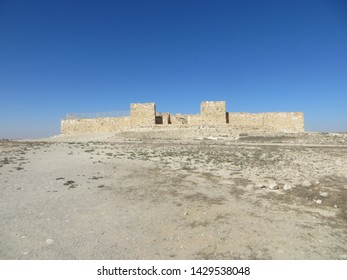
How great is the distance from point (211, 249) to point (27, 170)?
334 inches

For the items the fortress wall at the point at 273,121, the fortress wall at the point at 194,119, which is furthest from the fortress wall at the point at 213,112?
the fortress wall at the point at 273,121

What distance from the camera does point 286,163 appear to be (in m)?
12.4

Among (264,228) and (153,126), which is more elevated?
(153,126)

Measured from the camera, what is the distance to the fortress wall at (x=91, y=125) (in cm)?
3809

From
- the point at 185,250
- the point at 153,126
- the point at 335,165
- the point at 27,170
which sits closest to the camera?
the point at 185,250

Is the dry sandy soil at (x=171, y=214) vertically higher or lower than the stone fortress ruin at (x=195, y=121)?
lower

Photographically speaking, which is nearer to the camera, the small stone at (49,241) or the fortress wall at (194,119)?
the small stone at (49,241)

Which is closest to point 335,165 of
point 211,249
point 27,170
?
point 211,249

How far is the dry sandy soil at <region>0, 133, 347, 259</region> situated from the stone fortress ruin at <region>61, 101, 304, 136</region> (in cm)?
2223

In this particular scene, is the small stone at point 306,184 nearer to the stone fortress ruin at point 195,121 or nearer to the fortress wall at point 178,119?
the stone fortress ruin at point 195,121

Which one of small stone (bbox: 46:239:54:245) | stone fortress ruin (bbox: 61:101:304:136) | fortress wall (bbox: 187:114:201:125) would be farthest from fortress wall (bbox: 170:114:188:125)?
small stone (bbox: 46:239:54:245)

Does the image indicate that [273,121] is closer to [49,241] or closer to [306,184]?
[306,184]
